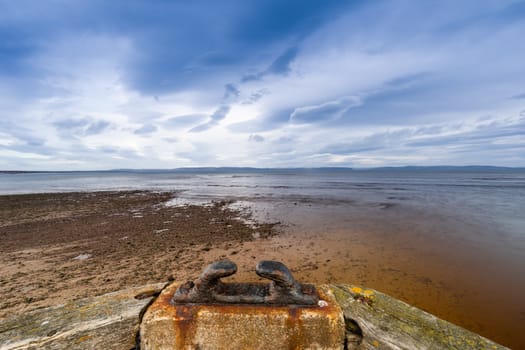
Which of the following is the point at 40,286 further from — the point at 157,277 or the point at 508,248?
the point at 508,248

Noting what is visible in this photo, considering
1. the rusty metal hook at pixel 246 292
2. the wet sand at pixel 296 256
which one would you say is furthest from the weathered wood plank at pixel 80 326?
the wet sand at pixel 296 256

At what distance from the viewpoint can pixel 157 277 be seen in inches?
211

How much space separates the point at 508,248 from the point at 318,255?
612cm

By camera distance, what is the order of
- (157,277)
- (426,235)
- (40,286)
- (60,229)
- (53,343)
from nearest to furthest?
(53,343), (40,286), (157,277), (426,235), (60,229)

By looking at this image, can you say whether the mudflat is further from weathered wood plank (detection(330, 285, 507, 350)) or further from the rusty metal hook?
weathered wood plank (detection(330, 285, 507, 350))

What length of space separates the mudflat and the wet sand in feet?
0.12

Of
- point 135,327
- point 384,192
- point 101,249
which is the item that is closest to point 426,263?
point 135,327

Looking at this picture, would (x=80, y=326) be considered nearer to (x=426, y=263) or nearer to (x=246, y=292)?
(x=246, y=292)

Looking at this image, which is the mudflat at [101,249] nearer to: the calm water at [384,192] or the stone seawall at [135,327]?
the stone seawall at [135,327]

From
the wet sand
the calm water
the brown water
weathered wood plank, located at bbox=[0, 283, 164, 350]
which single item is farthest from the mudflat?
the calm water

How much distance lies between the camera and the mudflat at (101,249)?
A: 493 cm

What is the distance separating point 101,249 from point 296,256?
21.0 ft

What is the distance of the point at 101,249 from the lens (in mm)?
7359

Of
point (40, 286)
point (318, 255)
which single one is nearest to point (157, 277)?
point (40, 286)
